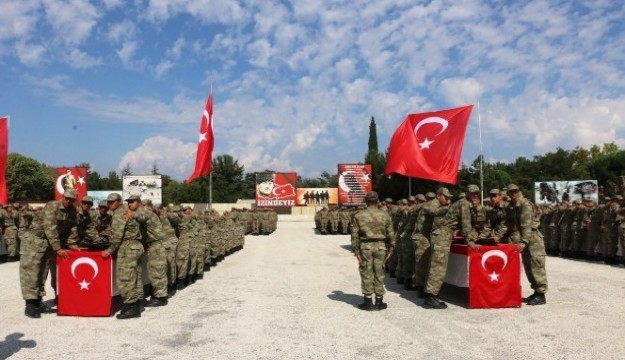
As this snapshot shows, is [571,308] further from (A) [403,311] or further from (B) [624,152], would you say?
(B) [624,152]

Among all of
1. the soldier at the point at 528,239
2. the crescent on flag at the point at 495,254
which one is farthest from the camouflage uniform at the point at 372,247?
the soldier at the point at 528,239

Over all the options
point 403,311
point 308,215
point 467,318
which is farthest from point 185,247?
point 308,215

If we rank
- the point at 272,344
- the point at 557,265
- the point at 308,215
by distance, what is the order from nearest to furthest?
the point at 272,344 → the point at 557,265 → the point at 308,215

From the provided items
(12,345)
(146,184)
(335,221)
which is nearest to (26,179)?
(146,184)

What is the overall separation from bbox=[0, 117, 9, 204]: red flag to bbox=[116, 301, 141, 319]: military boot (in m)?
6.13

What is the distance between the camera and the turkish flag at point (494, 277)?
7.19 m

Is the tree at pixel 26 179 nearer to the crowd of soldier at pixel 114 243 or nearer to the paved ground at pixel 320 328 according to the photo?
the crowd of soldier at pixel 114 243

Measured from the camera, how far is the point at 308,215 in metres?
55.8

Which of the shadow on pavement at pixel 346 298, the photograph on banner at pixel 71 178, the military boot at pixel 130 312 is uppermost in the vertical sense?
the photograph on banner at pixel 71 178

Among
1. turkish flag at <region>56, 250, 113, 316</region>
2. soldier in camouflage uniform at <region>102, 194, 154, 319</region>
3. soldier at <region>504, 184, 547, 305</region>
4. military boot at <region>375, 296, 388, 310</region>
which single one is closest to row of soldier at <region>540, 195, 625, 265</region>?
soldier at <region>504, 184, 547, 305</region>

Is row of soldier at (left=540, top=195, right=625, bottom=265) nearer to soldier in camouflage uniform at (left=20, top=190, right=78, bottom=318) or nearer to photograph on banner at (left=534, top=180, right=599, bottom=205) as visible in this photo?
soldier in camouflage uniform at (left=20, top=190, right=78, bottom=318)

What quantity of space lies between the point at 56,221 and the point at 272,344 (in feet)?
12.0

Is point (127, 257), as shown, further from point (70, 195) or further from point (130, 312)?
point (70, 195)

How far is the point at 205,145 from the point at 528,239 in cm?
1230
